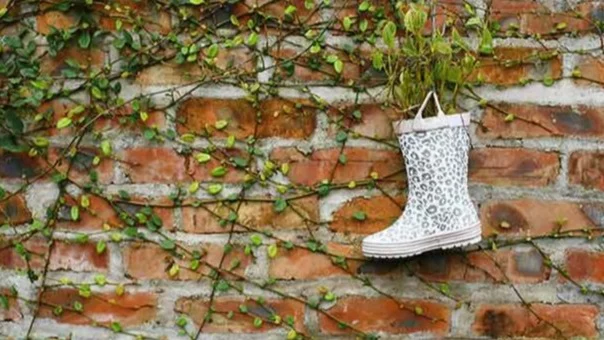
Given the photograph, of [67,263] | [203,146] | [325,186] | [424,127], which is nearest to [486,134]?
[424,127]

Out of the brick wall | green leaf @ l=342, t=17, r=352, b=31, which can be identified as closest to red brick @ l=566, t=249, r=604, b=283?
the brick wall

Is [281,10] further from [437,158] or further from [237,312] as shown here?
[237,312]

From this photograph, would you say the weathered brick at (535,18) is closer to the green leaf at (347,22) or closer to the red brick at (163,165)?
the green leaf at (347,22)

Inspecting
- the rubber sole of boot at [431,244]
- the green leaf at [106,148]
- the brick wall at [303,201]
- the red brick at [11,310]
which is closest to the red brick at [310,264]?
the brick wall at [303,201]

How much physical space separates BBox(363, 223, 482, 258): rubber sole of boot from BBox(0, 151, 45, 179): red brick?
0.58 m

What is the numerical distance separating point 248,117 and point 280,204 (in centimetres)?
16

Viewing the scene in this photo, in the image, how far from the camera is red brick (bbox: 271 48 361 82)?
4.56ft

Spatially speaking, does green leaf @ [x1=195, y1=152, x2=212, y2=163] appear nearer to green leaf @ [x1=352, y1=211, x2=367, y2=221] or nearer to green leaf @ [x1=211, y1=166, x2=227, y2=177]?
green leaf @ [x1=211, y1=166, x2=227, y2=177]

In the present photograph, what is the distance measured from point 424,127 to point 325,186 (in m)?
0.22

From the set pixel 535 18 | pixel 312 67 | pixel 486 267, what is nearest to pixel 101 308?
pixel 312 67

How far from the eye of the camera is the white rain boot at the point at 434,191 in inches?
49.7

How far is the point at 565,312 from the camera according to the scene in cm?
140

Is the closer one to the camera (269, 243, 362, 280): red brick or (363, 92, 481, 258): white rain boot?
(363, 92, 481, 258): white rain boot

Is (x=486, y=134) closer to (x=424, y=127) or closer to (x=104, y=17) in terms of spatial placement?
(x=424, y=127)
